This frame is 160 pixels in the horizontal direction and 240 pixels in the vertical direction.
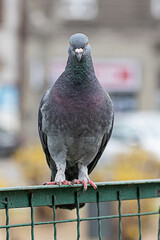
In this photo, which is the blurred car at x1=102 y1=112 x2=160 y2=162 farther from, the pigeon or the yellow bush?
the pigeon

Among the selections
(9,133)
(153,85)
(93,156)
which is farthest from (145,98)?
(93,156)

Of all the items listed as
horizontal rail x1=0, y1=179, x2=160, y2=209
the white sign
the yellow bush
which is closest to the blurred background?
the white sign

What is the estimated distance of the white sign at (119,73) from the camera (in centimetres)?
1859

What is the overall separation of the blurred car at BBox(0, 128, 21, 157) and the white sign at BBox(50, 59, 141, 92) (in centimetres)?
372

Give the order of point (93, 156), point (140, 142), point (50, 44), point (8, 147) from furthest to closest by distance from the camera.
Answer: point (50, 44), point (8, 147), point (140, 142), point (93, 156)

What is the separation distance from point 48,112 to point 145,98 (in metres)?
15.6

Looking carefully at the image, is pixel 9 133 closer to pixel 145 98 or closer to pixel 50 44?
pixel 50 44

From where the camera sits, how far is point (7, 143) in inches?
612

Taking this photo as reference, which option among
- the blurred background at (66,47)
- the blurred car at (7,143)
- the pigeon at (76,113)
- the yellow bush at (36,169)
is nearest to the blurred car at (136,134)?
A: the yellow bush at (36,169)

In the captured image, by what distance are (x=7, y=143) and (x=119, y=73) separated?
5.29 meters

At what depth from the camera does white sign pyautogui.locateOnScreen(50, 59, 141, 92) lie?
18.6 meters

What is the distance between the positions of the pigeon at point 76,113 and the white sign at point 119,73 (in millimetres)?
15045

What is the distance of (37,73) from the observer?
19.0 metres

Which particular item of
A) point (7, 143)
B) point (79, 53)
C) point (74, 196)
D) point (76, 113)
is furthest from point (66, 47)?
point (74, 196)
